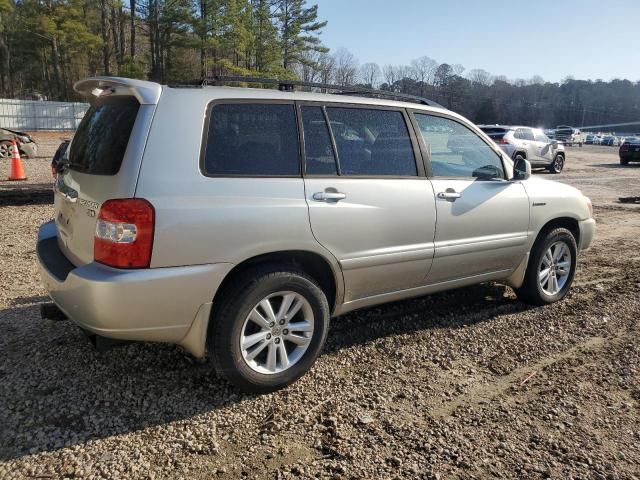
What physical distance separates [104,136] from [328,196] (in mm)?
1407

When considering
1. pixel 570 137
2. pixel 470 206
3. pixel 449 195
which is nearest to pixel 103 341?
pixel 449 195

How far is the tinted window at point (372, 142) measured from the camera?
3.54m

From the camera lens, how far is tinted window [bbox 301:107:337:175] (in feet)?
11.0

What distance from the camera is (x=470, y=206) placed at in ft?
13.4

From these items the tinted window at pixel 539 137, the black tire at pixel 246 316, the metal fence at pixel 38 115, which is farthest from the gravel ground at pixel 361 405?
the metal fence at pixel 38 115

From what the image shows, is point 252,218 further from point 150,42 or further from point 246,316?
point 150,42

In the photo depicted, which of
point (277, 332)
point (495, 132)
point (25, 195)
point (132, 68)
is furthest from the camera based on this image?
point (132, 68)

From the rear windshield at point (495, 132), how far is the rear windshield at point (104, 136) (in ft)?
52.0

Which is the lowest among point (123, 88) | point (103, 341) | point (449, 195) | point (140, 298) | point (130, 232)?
point (103, 341)

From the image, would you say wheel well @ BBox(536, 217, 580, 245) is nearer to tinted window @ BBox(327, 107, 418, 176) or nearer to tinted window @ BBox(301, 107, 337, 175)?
tinted window @ BBox(327, 107, 418, 176)

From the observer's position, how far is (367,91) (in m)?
4.03

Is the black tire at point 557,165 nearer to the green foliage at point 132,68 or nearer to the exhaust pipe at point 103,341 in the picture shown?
the exhaust pipe at point 103,341

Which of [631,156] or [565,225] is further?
[631,156]

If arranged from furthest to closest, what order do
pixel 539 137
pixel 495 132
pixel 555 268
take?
pixel 539 137
pixel 495 132
pixel 555 268
